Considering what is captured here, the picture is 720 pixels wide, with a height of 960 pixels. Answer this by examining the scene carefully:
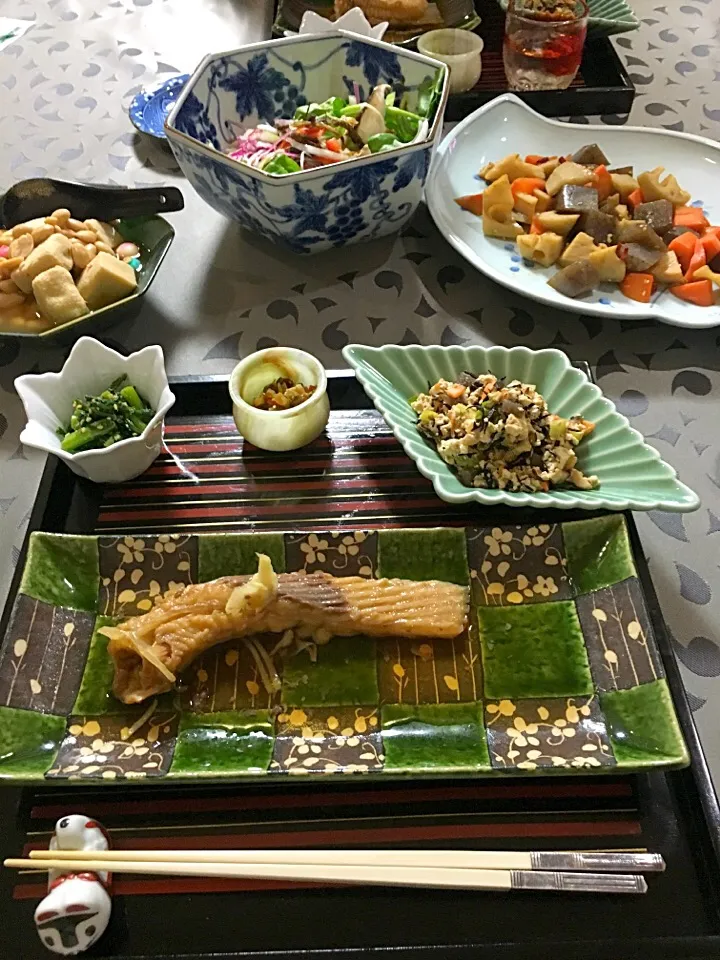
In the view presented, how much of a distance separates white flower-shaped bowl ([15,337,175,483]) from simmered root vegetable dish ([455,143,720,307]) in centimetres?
99

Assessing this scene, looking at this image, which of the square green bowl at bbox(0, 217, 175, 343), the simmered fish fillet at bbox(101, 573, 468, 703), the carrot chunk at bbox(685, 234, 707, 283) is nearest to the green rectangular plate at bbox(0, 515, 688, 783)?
the simmered fish fillet at bbox(101, 573, 468, 703)

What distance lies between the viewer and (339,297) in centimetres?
193

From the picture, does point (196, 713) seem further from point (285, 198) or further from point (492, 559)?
point (285, 198)

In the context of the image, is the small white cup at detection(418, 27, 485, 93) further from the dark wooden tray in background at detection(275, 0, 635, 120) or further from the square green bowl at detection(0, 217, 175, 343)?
the square green bowl at detection(0, 217, 175, 343)

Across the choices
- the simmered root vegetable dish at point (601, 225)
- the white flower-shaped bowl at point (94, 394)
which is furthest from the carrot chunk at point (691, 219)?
the white flower-shaped bowl at point (94, 394)

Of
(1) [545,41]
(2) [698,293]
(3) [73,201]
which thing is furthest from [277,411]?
(1) [545,41]

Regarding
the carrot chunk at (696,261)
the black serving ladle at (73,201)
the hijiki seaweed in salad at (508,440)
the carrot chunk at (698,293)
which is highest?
the carrot chunk at (696,261)

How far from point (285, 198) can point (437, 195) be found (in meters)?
0.52

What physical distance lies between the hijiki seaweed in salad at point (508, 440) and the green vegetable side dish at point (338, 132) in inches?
31.9

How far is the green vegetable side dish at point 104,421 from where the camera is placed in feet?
4.58

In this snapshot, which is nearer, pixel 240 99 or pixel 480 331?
pixel 480 331

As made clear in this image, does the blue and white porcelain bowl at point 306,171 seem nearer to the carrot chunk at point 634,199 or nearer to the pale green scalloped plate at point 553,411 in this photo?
the pale green scalloped plate at point 553,411

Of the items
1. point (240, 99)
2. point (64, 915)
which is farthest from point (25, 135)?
point (64, 915)

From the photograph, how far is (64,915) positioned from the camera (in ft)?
3.01
